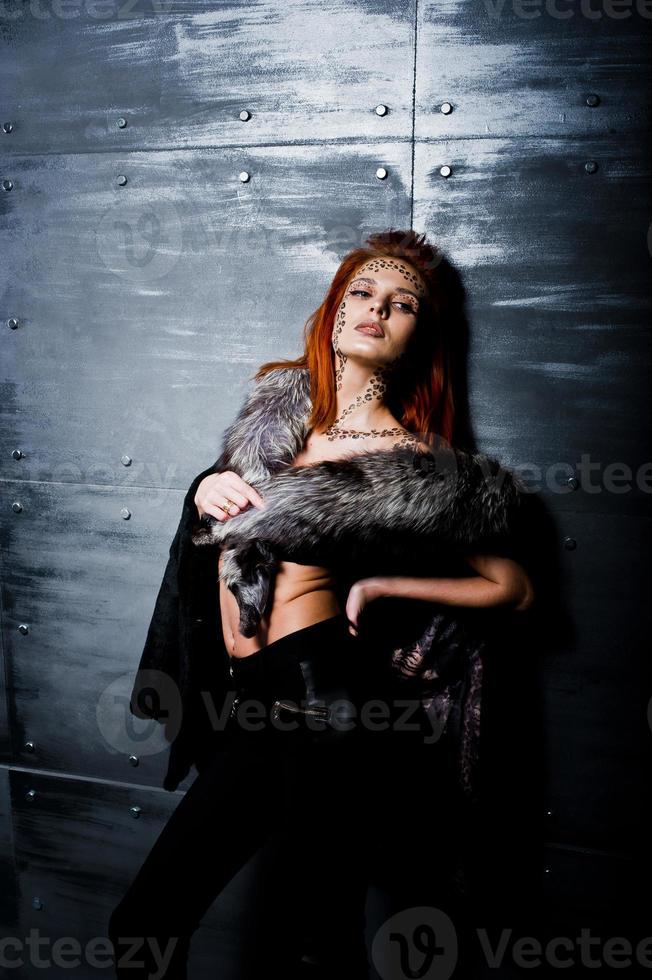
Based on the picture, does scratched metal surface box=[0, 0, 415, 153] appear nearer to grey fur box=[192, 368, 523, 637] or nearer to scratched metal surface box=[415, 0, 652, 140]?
scratched metal surface box=[415, 0, 652, 140]

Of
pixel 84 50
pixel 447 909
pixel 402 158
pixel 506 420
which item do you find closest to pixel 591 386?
pixel 506 420

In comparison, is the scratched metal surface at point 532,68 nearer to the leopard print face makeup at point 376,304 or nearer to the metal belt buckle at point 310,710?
the leopard print face makeup at point 376,304

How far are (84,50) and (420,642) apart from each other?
5.55ft

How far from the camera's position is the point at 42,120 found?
2.01m

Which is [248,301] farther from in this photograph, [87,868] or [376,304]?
[87,868]

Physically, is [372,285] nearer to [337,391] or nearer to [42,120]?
[337,391]

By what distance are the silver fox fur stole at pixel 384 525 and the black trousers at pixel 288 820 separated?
0.34 ft

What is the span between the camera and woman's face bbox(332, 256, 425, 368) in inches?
62.9

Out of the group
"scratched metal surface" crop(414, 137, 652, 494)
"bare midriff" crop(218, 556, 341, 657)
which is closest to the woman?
"bare midriff" crop(218, 556, 341, 657)

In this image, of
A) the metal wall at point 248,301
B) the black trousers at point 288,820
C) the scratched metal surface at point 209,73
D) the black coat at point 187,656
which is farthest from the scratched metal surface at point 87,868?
the scratched metal surface at point 209,73

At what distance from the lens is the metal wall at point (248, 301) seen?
5.55 feet

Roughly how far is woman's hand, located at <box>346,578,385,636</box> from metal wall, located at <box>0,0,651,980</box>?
1.50 feet

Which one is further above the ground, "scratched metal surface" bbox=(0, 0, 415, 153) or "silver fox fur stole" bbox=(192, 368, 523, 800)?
"scratched metal surface" bbox=(0, 0, 415, 153)

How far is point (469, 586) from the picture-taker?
1.60 metres
